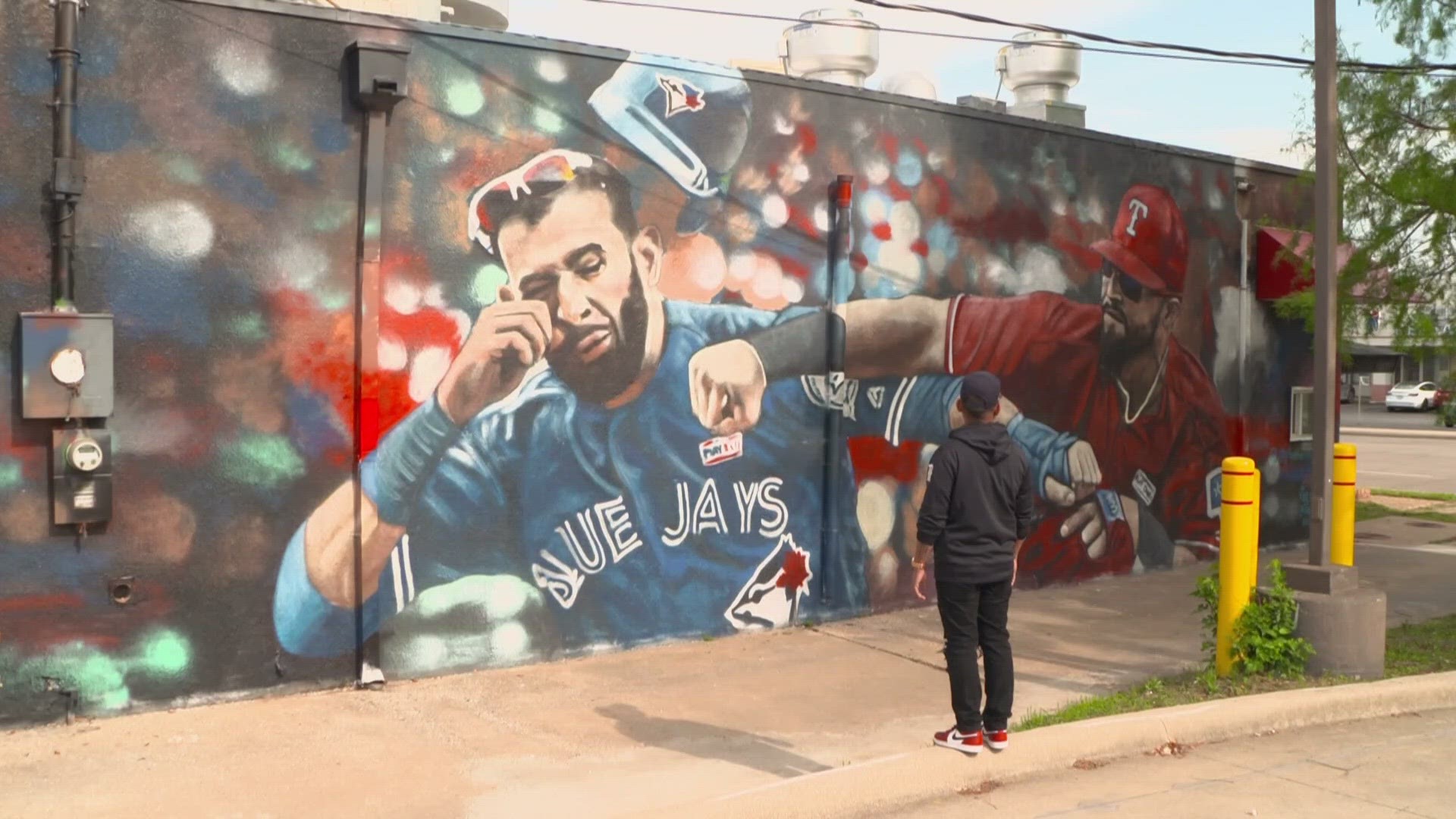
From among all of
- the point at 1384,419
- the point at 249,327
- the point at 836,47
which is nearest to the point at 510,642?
the point at 249,327

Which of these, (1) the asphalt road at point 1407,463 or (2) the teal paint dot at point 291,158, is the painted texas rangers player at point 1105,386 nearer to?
(2) the teal paint dot at point 291,158

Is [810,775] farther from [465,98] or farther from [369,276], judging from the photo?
[465,98]

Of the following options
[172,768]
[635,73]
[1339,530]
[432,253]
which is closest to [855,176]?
[635,73]

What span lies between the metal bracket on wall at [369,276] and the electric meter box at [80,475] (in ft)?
4.46

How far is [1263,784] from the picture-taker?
6.46 metres

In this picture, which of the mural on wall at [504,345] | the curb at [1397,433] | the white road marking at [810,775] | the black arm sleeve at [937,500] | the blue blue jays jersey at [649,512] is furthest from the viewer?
the curb at [1397,433]

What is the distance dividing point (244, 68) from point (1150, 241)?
27.4 feet

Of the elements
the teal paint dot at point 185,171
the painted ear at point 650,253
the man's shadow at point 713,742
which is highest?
the teal paint dot at point 185,171

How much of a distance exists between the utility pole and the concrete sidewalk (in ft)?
4.44

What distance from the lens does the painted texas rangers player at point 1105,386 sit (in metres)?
10.7

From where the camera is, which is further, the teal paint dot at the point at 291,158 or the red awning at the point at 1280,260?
the red awning at the point at 1280,260

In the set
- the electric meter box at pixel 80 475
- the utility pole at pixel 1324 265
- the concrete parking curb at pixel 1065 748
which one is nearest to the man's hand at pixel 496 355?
the electric meter box at pixel 80 475

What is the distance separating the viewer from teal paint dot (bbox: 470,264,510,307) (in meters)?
8.11

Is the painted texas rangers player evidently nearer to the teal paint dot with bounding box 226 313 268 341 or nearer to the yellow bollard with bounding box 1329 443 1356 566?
the yellow bollard with bounding box 1329 443 1356 566
